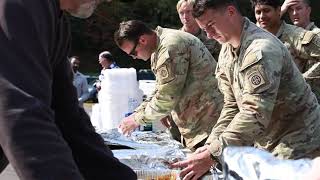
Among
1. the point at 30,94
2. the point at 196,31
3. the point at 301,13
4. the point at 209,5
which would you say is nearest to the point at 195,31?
the point at 196,31

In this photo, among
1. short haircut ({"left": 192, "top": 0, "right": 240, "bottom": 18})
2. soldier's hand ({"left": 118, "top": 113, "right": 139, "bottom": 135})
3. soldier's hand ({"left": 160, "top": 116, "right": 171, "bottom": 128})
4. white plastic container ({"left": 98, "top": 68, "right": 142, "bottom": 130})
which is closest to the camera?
short haircut ({"left": 192, "top": 0, "right": 240, "bottom": 18})

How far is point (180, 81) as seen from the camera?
3.95 m

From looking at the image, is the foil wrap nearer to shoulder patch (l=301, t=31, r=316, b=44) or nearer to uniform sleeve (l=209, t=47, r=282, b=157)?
uniform sleeve (l=209, t=47, r=282, b=157)

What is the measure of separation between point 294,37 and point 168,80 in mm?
1136

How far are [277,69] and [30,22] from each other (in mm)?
1392

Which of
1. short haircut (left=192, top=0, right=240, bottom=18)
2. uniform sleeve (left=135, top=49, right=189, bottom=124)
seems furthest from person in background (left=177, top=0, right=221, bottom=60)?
short haircut (left=192, top=0, right=240, bottom=18)

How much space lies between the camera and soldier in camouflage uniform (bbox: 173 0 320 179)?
111 inches

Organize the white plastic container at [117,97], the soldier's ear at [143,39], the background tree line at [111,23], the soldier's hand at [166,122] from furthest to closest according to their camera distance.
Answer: the background tree line at [111,23]
the white plastic container at [117,97]
the soldier's hand at [166,122]
the soldier's ear at [143,39]

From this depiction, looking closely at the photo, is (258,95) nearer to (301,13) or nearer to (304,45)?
(304,45)

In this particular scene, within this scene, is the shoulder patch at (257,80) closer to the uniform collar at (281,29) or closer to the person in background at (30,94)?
the person in background at (30,94)

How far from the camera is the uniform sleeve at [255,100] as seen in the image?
2799 millimetres

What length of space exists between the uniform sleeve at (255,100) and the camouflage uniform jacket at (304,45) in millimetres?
1775

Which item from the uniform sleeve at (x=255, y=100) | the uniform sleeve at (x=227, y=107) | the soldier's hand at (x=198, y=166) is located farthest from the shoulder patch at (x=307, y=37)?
the soldier's hand at (x=198, y=166)

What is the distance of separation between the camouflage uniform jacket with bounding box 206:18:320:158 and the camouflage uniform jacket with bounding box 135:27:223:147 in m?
0.71
